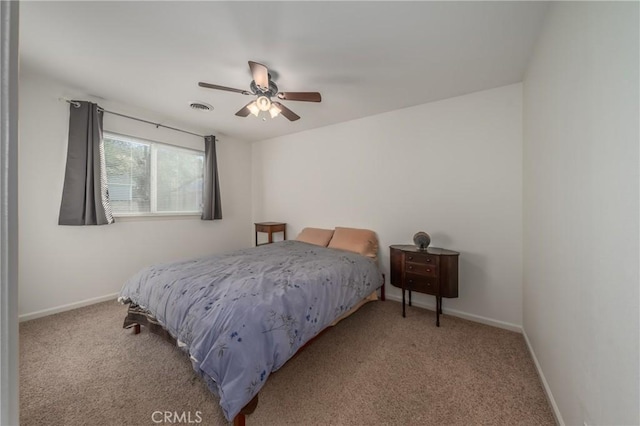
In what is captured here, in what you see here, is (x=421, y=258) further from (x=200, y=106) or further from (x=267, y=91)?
(x=200, y=106)

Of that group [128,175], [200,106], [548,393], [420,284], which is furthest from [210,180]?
[548,393]

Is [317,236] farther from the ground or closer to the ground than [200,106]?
closer to the ground

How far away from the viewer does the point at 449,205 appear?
2.65 meters

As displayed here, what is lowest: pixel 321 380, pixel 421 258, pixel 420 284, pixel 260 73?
pixel 321 380

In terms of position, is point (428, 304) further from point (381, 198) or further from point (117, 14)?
point (117, 14)

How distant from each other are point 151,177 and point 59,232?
1117 millimetres

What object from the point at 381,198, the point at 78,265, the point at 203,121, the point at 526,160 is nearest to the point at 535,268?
the point at 526,160

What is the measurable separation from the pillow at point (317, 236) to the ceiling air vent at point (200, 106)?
82.5 inches

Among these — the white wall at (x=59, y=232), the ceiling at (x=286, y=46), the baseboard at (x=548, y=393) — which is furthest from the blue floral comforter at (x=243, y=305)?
the ceiling at (x=286, y=46)

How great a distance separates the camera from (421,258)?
243 cm

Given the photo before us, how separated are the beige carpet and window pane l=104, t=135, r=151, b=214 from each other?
143cm

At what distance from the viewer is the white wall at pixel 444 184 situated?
2336 mm

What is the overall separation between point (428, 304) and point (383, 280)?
1.86 feet

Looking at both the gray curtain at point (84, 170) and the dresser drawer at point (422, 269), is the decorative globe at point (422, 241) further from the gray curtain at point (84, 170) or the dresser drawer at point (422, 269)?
the gray curtain at point (84, 170)
